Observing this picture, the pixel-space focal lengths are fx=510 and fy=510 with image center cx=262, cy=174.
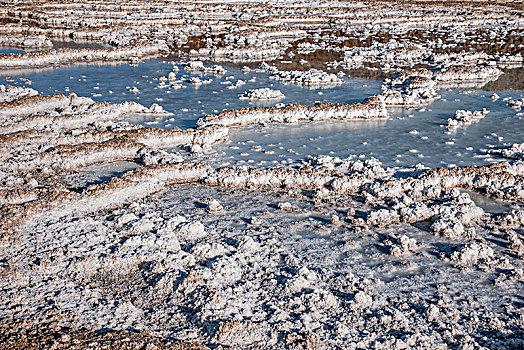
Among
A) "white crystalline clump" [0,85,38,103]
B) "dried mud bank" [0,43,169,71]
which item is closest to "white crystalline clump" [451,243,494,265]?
"white crystalline clump" [0,85,38,103]

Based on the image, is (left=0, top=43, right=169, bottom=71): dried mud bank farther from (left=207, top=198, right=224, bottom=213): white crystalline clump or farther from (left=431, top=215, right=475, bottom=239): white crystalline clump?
(left=431, top=215, right=475, bottom=239): white crystalline clump

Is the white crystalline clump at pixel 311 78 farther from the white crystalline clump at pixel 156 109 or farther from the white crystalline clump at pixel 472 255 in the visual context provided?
the white crystalline clump at pixel 472 255

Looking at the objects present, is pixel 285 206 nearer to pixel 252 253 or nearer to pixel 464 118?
pixel 252 253

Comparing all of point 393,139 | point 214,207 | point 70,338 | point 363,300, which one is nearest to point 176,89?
point 393,139

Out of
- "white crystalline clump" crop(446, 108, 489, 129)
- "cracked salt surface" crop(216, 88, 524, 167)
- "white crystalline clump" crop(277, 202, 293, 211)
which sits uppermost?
"white crystalline clump" crop(446, 108, 489, 129)

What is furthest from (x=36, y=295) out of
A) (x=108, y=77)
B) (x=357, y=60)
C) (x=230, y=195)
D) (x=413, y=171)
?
(x=357, y=60)

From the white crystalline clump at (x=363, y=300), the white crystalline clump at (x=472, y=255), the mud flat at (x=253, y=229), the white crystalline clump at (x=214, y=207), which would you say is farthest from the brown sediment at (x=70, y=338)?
the white crystalline clump at (x=472, y=255)

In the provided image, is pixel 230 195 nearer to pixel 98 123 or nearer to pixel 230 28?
pixel 98 123

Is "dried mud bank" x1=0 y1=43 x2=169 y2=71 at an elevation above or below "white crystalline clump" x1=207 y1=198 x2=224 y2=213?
above
